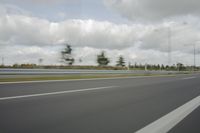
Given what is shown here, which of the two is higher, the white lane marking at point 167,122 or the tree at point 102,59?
the tree at point 102,59

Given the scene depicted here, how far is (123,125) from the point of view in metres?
5.16

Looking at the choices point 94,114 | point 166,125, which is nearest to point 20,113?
point 94,114

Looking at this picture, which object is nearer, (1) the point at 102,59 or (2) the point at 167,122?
(2) the point at 167,122

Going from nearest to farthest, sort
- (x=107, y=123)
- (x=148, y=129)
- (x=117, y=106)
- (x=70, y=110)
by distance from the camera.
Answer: (x=148, y=129) < (x=107, y=123) < (x=70, y=110) < (x=117, y=106)

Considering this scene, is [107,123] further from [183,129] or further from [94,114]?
[183,129]

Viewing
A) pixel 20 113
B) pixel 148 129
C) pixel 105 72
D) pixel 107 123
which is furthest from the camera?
pixel 105 72

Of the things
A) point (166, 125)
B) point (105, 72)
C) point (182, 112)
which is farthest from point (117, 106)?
point (105, 72)

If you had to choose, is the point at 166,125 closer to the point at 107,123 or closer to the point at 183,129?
the point at 183,129

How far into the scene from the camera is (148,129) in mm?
4887

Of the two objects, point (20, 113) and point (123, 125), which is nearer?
point (123, 125)

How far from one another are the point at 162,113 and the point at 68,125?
2.88m

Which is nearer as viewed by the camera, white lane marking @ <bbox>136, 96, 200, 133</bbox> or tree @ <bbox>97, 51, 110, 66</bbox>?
white lane marking @ <bbox>136, 96, 200, 133</bbox>

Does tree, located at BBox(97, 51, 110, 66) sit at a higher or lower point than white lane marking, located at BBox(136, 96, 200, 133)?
higher

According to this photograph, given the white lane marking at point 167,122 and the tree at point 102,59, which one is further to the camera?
the tree at point 102,59
